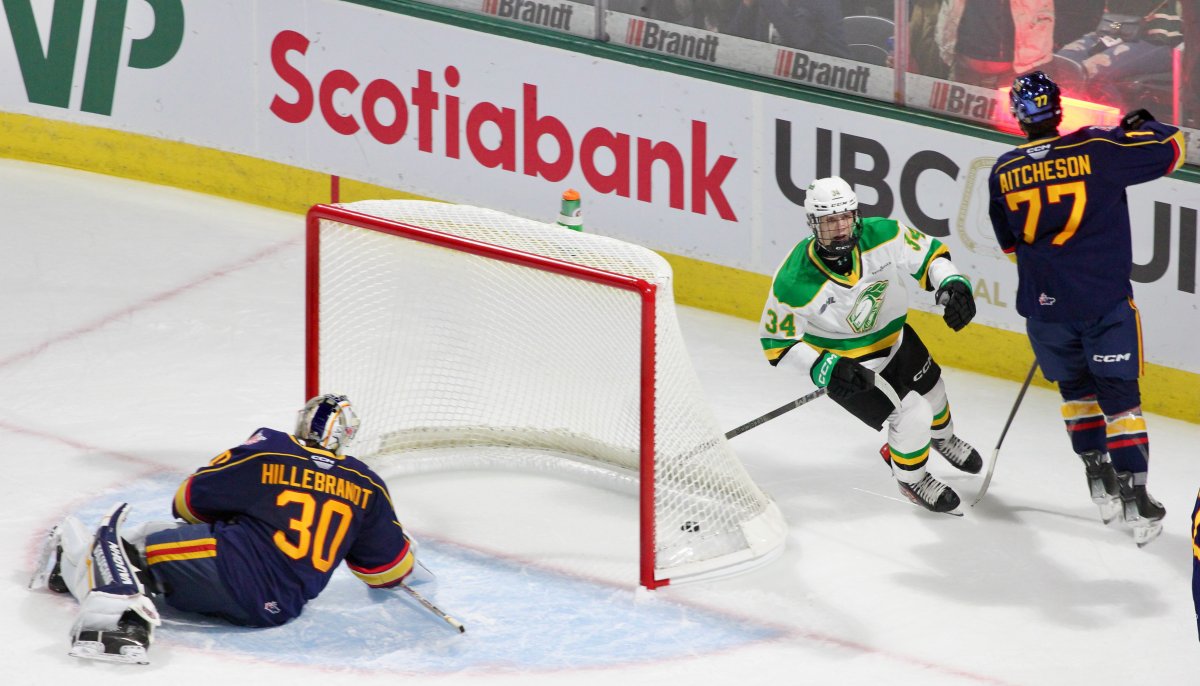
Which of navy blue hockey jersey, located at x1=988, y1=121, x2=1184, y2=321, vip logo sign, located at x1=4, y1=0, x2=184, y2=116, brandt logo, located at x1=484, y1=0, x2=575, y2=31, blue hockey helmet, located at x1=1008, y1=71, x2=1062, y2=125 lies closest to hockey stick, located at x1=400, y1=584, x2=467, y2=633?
navy blue hockey jersey, located at x1=988, y1=121, x2=1184, y2=321

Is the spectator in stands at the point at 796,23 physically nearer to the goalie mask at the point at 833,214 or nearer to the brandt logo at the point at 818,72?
the brandt logo at the point at 818,72

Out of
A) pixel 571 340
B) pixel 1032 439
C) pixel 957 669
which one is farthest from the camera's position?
pixel 1032 439

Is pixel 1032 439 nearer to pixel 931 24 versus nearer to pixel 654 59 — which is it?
pixel 931 24

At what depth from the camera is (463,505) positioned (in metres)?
5.93

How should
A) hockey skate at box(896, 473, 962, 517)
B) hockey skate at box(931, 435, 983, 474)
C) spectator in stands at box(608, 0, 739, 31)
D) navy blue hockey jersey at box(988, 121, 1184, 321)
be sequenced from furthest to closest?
spectator in stands at box(608, 0, 739, 31) → hockey skate at box(931, 435, 983, 474) → hockey skate at box(896, 473, 962, 517) → navy blue hockey jersey at box(988, 121, 1184, 321)

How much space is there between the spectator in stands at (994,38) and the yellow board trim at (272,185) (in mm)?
845

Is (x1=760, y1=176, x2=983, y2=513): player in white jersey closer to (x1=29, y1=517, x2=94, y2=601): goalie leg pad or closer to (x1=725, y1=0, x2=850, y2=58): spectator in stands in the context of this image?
(x1=725, y1=0, x2=850, y2=58): spectator in stands

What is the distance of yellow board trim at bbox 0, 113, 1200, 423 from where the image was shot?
6.92 m

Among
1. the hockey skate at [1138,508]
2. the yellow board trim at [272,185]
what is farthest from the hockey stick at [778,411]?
the yellow board trim at [272,185]

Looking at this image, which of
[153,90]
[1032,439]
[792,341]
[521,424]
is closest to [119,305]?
[153,90]

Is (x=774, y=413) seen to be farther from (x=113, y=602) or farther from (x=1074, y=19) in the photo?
(x=113, y=602)

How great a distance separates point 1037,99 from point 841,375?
3.03ft

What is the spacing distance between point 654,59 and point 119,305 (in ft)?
7.05

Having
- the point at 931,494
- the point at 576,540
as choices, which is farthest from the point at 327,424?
the point at 931,494
